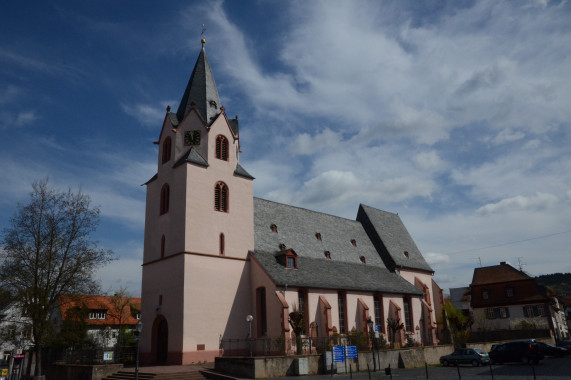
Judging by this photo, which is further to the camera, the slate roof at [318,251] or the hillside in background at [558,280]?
the hillside in background at [558,280]

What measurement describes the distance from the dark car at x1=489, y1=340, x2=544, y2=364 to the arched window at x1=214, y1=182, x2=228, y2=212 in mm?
20652

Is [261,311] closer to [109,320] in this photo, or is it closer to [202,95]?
[202,95]

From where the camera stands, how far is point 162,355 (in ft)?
95.0

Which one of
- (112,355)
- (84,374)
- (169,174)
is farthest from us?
(169,174)

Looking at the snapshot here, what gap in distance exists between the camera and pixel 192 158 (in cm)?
3072

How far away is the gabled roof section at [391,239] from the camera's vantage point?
4364cm

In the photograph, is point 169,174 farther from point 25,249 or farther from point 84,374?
point 84,374

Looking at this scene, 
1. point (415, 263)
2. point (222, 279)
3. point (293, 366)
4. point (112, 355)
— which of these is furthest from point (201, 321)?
point (415, 263)

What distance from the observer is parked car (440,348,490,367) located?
28.5 metres

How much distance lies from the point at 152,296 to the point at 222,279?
5.18 m

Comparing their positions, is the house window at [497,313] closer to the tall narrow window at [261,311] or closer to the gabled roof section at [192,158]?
the tall narrow window at [261,311]

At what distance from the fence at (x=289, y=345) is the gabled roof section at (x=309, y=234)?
719 cm

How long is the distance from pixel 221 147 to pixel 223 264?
8.84 m

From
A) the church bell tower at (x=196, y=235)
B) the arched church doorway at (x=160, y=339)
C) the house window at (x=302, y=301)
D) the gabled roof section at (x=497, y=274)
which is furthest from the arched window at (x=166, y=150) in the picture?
the gabled roof section at (x=497, y=274)
